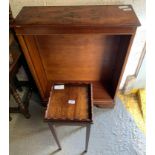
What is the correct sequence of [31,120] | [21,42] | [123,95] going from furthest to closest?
[123,95]
[31,120]
[21,42]

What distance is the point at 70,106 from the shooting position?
119 cm

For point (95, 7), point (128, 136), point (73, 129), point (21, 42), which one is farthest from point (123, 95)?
point (21, 42)

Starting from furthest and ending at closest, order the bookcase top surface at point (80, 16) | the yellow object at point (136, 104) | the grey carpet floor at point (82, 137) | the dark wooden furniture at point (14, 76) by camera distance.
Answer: the yellow object at point (136, 104) < the grey carpet floor at point (82, 137) < the dark wooden furniture at point (14, 76) < the bookcase top surface at point (80, 16)

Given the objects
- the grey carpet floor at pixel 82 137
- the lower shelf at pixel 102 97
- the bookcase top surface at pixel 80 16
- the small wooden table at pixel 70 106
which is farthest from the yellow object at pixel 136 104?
the bookcase top surface at pixel 80 16

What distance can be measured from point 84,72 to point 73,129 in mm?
527

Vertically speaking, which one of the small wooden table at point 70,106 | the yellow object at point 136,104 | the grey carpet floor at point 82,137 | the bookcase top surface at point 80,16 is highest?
the bookcase top surface at point 80,16

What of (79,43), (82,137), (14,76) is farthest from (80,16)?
(82,137)

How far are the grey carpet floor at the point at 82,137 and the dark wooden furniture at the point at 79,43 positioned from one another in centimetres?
17

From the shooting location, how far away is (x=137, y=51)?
4.92 feet

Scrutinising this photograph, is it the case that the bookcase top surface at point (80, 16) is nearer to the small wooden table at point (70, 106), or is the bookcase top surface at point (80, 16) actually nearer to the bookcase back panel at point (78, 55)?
the bookcase back panel at point (78, 55)

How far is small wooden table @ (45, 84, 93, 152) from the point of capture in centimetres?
111

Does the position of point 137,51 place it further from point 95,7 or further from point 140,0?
point 95,7

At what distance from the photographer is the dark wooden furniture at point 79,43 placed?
1055mm

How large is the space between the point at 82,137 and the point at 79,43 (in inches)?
30.9
